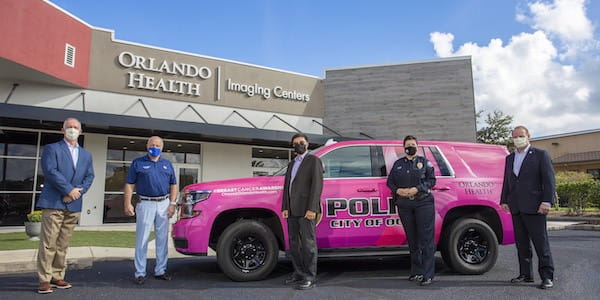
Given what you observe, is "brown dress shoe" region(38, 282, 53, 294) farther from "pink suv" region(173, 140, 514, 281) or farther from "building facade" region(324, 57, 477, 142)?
"building facade" region(324, 57, 477, 142)

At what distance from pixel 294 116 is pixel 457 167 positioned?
1244cm

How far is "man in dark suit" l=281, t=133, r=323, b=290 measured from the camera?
15.6 feet

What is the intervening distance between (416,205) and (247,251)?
7.37 ft

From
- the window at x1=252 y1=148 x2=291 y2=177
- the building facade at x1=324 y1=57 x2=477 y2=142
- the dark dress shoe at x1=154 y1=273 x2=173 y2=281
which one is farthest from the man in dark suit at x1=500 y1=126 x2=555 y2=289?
the building facade at x1=324 y1=57 x2=477 y2=142

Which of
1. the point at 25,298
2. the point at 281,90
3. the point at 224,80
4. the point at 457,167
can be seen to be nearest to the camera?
the point at 25,298

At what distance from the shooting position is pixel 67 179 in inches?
191

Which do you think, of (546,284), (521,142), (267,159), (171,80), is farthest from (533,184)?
(171,80)

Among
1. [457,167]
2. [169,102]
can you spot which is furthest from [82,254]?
[169,102]

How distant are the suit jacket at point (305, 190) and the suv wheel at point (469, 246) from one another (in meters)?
1.98

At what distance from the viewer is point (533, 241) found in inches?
191

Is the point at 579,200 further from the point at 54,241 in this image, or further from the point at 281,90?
the point at 54,241

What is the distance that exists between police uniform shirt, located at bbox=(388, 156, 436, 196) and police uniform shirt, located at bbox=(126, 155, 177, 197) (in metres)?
3.03

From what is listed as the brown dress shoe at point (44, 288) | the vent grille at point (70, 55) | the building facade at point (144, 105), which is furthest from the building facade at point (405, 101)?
the brown dress shoe at point (44, 288)

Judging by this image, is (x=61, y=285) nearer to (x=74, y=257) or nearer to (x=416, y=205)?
(x=74, y=257)
